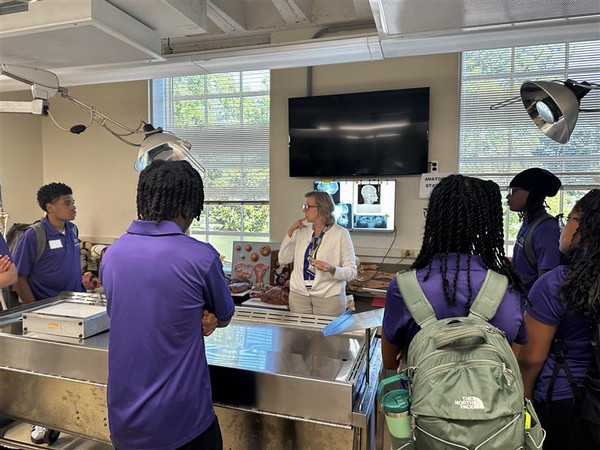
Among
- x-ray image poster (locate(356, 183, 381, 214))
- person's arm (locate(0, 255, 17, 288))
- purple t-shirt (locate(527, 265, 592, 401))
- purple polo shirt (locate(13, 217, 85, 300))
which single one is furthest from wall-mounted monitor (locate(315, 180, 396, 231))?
person's arm (locate(0, 255, 17, 288))

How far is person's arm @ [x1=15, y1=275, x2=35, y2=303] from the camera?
221 centimetres

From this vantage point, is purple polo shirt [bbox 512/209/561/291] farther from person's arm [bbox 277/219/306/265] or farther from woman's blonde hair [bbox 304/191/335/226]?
person's arm [bbox 277/219/306/265]

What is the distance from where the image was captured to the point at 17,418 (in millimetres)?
1713

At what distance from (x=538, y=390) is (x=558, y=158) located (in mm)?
2565

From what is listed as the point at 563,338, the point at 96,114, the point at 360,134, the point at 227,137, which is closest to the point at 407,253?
the point at 360,134

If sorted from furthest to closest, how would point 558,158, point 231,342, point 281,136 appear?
point 281,136
point 558,158
point 231,342

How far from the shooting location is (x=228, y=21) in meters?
3.08

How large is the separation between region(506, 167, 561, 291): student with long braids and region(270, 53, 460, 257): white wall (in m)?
1.04

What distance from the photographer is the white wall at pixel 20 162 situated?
13.9ft

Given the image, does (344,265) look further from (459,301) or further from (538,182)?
(459,301)

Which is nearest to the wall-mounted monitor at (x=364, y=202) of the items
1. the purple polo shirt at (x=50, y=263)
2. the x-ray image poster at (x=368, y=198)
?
the x-ray image poster at (x=368, y=198)

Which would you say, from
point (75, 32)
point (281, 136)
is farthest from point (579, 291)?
point (281, 136)

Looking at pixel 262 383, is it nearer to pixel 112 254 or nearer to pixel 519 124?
pixel 112 254

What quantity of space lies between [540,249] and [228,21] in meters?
2.67
